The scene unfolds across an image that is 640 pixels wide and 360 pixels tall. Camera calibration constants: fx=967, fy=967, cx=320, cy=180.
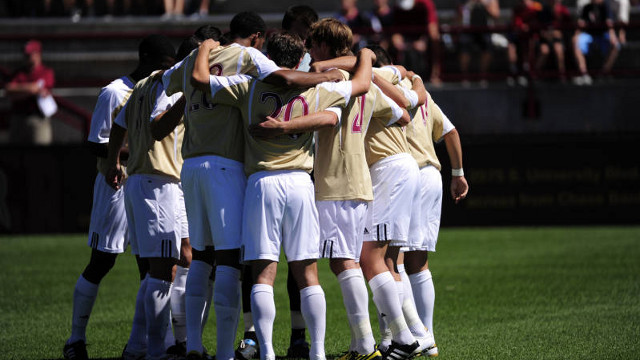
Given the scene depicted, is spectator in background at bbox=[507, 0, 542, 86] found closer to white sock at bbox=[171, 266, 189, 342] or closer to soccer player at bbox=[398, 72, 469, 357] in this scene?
soccer player at bbox=[398, 72, 469, 357]

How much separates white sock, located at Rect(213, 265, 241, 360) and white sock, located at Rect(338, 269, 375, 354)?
78 cm

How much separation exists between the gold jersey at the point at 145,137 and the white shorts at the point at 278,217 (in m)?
1.07

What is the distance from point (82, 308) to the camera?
764 cm

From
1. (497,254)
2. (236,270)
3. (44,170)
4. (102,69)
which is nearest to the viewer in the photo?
(236,270)

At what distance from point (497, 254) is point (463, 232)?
9.76ft

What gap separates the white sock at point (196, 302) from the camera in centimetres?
661

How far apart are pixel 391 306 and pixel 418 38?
1253cm

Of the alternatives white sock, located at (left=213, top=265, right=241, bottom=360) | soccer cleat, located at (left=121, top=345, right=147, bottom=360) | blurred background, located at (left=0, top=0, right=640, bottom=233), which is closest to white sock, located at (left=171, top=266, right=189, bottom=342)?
soccer cleat, located at (left=121, top=345, right=147, bottom=360)

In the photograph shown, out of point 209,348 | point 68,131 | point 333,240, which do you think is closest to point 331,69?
point 333,240

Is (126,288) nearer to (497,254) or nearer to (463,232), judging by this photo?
(497,254)

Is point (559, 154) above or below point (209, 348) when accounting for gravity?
below

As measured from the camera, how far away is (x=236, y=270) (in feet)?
21.4

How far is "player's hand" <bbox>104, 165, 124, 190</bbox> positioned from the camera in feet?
24.4

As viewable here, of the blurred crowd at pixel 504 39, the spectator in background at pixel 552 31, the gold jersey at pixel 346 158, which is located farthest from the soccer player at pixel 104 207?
the spectator in background at pixel 552 31
